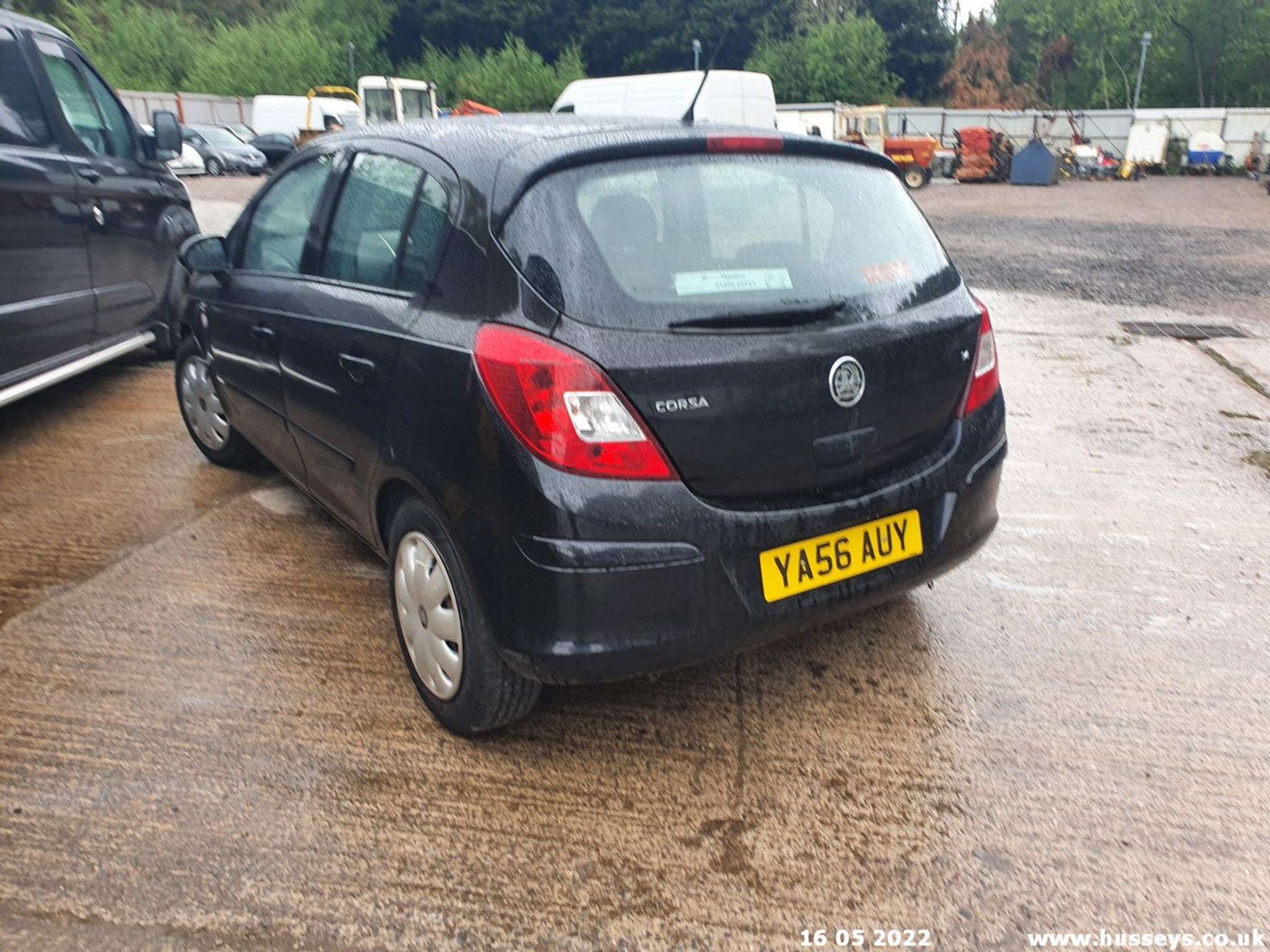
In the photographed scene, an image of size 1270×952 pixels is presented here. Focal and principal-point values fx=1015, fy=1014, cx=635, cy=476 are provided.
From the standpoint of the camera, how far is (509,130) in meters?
2.84

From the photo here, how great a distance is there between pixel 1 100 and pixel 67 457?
1759 millimetres

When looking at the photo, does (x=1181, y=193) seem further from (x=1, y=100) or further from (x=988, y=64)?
(x=988, y=64)

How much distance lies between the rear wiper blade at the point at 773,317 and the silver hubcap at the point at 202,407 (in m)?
2.94

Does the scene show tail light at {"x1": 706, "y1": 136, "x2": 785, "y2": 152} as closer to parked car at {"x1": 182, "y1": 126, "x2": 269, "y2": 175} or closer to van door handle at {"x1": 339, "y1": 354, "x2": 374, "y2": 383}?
van door handle at {"x1": 339, "y1": 354, "x2": 374, "y2": 383}

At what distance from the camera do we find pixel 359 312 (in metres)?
3.01

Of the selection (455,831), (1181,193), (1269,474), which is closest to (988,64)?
(1181,193)

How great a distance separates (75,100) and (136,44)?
59822mm

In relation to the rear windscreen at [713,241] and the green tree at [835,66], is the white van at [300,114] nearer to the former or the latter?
the green tree at [835,66]

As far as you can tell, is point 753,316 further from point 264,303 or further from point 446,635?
point 264,303

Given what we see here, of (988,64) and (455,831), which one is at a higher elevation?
(988,64)

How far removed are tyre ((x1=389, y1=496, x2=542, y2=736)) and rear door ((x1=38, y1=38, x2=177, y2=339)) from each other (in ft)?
12.1

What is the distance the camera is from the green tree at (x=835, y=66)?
177 feet

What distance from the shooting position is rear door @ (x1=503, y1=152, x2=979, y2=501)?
2.41 m

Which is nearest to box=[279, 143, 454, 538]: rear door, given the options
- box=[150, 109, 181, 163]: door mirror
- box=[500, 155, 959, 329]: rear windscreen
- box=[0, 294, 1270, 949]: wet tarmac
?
box=[500, 155, 959, 329]: rear windscreen
